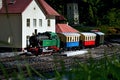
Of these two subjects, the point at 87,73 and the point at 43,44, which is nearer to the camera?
the point at 87,73

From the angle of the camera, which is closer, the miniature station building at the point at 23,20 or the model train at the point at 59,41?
the model train at the point at 59,41

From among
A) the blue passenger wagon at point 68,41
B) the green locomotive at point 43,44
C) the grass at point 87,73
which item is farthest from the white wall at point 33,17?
the grass at point 87,73

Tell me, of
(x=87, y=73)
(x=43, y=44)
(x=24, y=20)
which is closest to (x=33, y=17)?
(x=24, y=20)

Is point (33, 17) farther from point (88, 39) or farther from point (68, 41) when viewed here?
point (88, 39)

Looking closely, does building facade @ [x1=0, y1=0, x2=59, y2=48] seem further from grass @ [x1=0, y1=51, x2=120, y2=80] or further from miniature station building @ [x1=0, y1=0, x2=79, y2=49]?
grass @ [x1=0, y1=51, x2=120, y2=80]

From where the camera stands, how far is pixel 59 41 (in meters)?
34.4

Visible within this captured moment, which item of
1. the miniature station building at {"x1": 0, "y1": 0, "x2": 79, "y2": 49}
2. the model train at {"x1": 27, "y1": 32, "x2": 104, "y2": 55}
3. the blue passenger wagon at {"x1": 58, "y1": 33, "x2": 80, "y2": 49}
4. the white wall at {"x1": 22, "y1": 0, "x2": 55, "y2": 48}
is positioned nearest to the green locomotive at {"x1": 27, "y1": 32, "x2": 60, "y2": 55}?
the model train at {"x1": 27, "y1": 32, "x2": 104, "y2": 55}

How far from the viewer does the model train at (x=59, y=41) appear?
102ft

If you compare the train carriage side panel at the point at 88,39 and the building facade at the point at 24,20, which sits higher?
the building facade at the point at 24,20

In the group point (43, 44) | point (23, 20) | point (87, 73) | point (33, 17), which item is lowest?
point (43, 44)

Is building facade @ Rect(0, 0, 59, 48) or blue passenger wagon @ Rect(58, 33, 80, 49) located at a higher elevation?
building facade @ Rect(0, 0, 59, 48)

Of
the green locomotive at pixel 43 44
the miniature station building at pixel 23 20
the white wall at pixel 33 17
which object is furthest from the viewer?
the white wall at pixel 33 17

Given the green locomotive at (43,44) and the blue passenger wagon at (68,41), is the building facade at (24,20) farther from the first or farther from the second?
the blue passenger wagon at (68,41)

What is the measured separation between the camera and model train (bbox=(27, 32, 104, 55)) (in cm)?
3112
